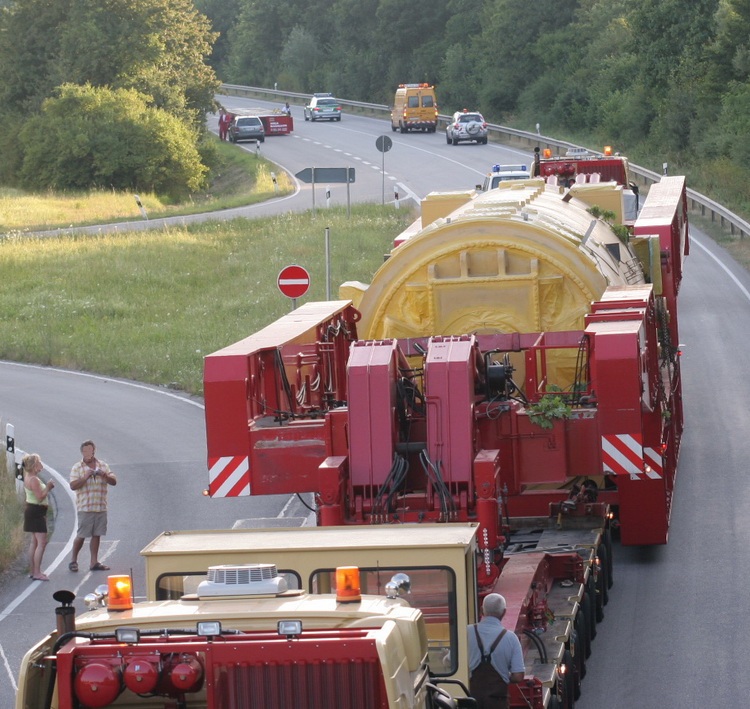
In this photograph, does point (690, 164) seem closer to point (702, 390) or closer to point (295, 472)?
point (702, 390)

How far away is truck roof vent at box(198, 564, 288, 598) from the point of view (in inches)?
253

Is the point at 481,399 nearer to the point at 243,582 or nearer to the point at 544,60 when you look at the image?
the point at 243,582

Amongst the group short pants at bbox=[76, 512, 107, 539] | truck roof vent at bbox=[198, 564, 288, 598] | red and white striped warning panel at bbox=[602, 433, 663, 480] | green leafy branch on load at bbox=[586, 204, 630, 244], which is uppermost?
truck roof vent at bbox=[198, 564, 288, 598]

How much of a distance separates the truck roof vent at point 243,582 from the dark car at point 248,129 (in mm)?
66309

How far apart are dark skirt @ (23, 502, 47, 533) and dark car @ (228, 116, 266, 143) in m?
58.2

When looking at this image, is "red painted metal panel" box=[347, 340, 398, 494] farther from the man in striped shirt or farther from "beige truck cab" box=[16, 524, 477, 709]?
the man in striped shirt

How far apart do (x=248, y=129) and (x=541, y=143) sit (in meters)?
19.0

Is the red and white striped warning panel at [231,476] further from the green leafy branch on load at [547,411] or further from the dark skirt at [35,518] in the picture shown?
the dark skirt at [35,518]

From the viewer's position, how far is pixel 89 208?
52.2 m

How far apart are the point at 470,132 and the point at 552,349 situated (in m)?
51.2

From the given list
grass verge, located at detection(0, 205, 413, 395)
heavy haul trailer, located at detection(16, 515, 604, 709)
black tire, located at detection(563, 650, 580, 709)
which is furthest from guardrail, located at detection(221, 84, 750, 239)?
heavy haul trailer, located at detection(16, 515, 604, 709)

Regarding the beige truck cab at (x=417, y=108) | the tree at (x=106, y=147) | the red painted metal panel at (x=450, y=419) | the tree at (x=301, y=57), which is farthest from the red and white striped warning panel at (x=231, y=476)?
the tree at (x=301, y=57)

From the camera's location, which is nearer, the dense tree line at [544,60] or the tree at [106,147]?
the dense tree line at [544,60]

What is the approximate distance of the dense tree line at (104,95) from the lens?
199 feet
